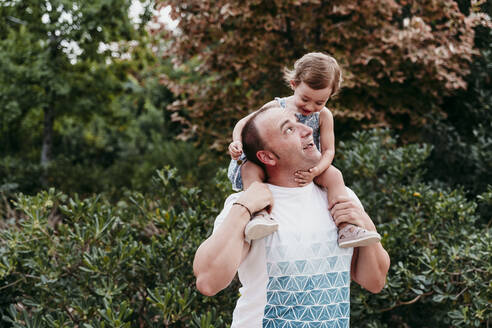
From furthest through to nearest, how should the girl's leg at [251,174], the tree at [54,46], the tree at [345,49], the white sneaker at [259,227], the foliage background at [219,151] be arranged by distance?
the tree at [54,46], the tree at [345,49], the foliage background at [219,151], the girl's leg at [251,174], the white sneaker at [259,227]

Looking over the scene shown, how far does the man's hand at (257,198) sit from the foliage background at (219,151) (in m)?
0.88

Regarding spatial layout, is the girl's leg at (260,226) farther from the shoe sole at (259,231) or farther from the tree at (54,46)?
the tree at (54,46)

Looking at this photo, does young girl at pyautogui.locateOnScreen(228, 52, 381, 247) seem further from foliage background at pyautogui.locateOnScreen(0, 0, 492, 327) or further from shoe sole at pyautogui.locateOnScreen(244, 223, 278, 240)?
foliage background at pyautogui.locateOnScreen(0, 0, 492, 327)

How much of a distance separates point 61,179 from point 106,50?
106 inches

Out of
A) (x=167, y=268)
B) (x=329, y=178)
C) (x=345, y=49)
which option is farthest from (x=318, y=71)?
(x=345, y=49)

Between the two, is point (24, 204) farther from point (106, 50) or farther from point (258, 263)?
point (106, 50)

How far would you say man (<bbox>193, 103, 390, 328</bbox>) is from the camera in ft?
5.34

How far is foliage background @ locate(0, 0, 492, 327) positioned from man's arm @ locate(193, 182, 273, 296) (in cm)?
76

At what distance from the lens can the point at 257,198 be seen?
1671mm

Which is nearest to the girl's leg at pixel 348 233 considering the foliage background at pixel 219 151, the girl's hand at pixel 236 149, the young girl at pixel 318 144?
the young girl at pixel 318 144

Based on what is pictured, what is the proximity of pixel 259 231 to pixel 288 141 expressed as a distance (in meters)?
0.37

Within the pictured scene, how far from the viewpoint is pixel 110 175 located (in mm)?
10023

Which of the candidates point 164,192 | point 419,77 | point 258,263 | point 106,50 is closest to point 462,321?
point 258,263

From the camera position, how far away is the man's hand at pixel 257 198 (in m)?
1.65
